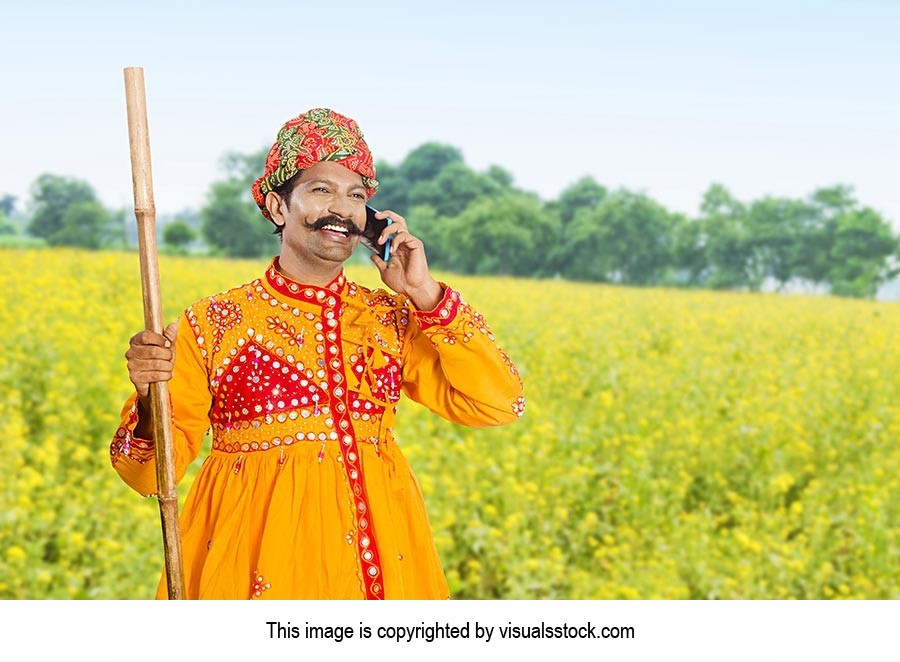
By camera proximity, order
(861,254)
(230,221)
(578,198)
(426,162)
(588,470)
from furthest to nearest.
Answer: (578,198) → (426,162) → (861,254) → (230,221) → (588,470)

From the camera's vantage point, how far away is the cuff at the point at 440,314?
1470 mm

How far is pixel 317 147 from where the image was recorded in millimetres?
1550

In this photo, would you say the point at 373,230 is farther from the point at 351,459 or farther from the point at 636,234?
the point at 636,234

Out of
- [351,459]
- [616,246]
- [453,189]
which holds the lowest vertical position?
[351,459]

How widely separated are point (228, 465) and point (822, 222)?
9665 millimetres

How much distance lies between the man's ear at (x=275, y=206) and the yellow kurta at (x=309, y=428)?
87mm

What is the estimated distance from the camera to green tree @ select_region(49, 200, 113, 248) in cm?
841

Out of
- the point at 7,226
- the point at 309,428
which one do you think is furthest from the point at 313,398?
the point at 7,226

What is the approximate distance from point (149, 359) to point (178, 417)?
6.1 inches
